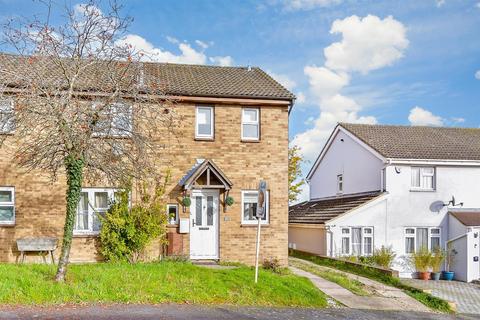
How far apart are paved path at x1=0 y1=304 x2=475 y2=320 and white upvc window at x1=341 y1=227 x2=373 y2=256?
12.0m

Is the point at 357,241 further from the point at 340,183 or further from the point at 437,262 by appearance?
the point at 340,183

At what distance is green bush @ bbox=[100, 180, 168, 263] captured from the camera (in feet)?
52.2

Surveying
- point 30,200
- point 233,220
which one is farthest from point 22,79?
point 233,220

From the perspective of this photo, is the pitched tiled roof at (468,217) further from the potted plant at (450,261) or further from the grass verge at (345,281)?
the grass verge at (345,281)

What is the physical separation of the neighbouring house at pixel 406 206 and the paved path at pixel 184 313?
1215cm

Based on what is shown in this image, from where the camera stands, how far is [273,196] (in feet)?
57.6

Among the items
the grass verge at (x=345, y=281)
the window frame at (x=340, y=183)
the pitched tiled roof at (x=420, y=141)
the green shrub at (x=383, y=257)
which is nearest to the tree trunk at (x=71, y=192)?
the grass verge at (x=345, y=281)

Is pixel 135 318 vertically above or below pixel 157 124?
below

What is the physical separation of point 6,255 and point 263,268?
8.23m

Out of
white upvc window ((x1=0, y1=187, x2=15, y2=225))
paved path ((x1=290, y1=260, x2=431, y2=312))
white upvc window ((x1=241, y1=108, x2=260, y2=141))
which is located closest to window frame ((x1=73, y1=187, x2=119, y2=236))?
white upvc window ((x1=0, y1=187, x2=15, y2=225))

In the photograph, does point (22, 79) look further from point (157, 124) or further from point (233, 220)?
point (233, 220)

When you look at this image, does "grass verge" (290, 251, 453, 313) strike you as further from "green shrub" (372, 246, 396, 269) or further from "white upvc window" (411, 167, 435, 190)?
"white upvc window" (411, 167, 435, 190)

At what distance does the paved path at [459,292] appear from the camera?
15681 mm

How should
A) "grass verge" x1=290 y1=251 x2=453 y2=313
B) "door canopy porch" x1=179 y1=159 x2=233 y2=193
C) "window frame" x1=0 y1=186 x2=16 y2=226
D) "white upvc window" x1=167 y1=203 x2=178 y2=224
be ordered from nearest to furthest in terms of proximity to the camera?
"grass verge" x1=290 y1=251 x2=453 y2=313, "window frame" x1=0 y1=186 x2=16 y2=226, "door canopy porch" x1=179 y1=159 x2=233 y2=193, "white upvc window" x1=167 y1=203 x2=178 y2=224
